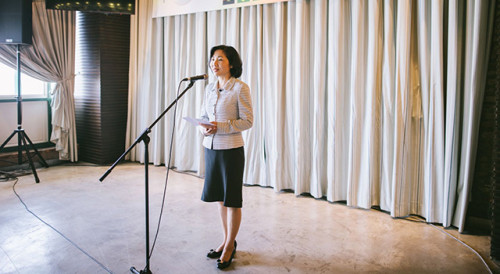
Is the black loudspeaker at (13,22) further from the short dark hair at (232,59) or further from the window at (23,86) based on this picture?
the short dark hair at (232,59)

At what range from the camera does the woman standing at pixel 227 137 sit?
2.78m

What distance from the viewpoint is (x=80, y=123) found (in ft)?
20.2

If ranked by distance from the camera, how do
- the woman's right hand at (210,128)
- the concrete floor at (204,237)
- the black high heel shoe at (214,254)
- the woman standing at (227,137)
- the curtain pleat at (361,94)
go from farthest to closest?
the curtain pleat at (361,94)
the black high heel shoe at (214,254)
the concrete floor at (204,237)
the woman standing at (227,137)
the woman's right hand at (210,128)

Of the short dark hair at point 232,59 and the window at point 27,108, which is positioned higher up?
the short dark hair at point 232,59

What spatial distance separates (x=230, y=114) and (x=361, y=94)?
1793 mm

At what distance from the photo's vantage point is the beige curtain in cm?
550

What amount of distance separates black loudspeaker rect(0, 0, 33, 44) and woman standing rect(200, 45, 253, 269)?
3.30 m

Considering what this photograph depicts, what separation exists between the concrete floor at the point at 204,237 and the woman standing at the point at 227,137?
0.44m

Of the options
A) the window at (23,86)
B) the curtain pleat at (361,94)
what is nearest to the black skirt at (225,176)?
the curtain pleat at (361,94)

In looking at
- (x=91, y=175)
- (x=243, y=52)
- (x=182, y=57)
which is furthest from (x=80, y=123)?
(x=243, y=52)

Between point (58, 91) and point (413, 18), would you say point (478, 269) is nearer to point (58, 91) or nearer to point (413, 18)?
point (413, 18)

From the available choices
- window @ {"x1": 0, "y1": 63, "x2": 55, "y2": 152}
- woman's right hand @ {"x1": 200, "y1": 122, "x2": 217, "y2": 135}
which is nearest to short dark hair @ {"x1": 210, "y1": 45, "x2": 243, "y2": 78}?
woman's right hand @ {"x1": 200, "y1": 122, "x2": 217, "y2": 135}

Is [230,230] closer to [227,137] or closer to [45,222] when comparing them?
[227,137]

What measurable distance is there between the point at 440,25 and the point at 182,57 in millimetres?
3260
